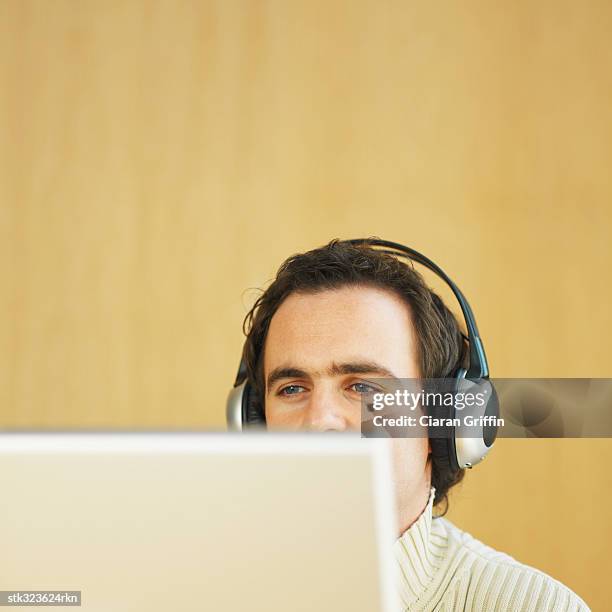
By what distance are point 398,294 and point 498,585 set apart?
0.41 m

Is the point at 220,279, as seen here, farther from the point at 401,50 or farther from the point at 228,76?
the point at 401,50

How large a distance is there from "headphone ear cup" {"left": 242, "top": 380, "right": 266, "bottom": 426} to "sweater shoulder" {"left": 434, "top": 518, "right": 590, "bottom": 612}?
33cm

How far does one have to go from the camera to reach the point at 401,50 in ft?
6.53

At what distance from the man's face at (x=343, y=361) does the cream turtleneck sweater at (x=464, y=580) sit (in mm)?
45

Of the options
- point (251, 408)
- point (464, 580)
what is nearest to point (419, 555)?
point (464, 580)

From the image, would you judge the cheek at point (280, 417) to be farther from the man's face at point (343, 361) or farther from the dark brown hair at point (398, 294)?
the dark brown hair at point (398, 294)

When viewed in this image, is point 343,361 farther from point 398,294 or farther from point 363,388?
point 398,294

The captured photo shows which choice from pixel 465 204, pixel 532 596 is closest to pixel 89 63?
pixel 465 204

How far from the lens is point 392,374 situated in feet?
3.70

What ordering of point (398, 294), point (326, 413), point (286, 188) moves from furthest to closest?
point (286, 188), point (398, 294), point (326, 413)

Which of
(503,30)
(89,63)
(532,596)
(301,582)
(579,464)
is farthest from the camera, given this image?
(89,63)

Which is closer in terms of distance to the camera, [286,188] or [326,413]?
[326,413]

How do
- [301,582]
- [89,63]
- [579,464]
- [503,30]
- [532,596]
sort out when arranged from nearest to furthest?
1. [301,582]
2. [532,596]
3. [579,464]
4. [503,30]
5. [89,63]

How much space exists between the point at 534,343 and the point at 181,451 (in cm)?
149
